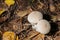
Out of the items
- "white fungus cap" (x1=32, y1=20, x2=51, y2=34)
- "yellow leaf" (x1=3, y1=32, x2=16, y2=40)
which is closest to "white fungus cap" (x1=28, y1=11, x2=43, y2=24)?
"white fungus cap" (x1=32, y1=20, x2=51, y2=34)

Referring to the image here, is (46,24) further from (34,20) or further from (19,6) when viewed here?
(19,6)

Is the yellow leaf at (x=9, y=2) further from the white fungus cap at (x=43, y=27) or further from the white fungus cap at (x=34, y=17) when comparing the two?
the white fungus cap at (x=43, y=27)

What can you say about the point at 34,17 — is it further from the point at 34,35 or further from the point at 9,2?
the point at 9,2

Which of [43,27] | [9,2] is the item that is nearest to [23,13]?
[9,2]

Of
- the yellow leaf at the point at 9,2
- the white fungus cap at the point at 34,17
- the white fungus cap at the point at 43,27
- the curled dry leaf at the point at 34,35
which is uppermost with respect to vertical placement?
the yellow leaf at the point at 9,2

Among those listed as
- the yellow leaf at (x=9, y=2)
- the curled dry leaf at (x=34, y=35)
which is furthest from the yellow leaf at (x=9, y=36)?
the yellow leaf at (x=9, y=2)

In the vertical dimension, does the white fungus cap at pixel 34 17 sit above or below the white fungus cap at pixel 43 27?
above

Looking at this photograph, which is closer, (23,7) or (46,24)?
(46,24)

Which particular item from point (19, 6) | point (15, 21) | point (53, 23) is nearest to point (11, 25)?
point (15, 21)
